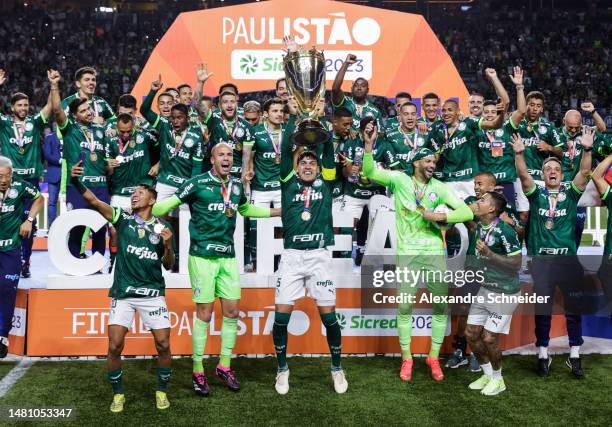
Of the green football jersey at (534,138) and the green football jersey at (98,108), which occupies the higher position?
the green football jersey at (98,108)

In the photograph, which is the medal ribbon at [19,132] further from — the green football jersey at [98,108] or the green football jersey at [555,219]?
the green football jersey at [555,219]

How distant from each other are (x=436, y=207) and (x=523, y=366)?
1.82 metres

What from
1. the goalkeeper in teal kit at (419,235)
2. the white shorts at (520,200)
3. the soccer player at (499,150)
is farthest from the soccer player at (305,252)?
the white shorts at (520,200)

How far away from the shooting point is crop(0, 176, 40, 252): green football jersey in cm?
636

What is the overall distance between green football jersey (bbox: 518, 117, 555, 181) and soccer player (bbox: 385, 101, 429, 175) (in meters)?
1.31

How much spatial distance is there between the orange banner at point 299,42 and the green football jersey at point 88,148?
6211 mm

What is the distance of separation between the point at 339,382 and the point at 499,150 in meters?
3.26

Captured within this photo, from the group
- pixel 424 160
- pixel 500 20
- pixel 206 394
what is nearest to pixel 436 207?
pixel 424 160

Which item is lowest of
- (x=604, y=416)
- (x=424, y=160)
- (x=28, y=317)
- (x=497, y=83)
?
(x=604, y=416)

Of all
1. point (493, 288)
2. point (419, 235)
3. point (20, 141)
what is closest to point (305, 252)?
point (419, 235)

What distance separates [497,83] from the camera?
680 cm

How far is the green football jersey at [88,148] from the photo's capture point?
7.35 metres

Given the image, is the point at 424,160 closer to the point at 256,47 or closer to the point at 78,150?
the point at 78,150

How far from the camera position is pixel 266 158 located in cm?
767
